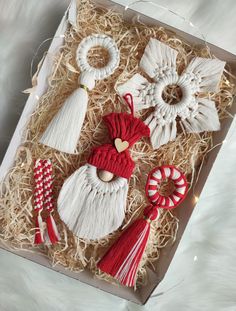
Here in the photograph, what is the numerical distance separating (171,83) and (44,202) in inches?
15.1

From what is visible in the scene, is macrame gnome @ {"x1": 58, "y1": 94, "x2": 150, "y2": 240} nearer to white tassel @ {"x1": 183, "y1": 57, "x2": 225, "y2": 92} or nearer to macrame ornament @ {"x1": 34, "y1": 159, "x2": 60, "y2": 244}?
macrame ornament @ {"x1": 34, "y1": 159, "x2": 60, "y2": 244}

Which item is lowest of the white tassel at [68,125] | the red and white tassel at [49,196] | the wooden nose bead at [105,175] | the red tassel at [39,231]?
the red tassel at [39,231]

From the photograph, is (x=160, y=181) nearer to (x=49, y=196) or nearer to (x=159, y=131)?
(x=159, y=131)

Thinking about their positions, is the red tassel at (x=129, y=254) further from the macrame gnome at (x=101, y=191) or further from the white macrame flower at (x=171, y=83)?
the white macrame flower at (x=171, y=83)

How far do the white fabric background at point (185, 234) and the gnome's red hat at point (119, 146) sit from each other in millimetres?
249

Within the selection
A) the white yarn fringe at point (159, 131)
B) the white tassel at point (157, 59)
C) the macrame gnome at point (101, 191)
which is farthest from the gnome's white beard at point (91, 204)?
the white tassel at point (157, 59)

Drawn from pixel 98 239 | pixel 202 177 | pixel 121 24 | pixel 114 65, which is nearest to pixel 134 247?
pixel 98 239

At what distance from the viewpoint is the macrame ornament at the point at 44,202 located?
0.98 metres

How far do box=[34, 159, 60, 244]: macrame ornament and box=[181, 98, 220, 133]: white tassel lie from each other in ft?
1.05

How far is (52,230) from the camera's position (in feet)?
3.19

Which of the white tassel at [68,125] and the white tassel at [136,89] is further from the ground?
the white tassel at [136,89]

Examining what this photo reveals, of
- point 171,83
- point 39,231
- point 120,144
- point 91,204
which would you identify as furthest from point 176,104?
point 39,231

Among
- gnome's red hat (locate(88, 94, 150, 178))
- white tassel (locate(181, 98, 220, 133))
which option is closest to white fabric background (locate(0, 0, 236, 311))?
white tassel (locate(181, 98, 220, 133))

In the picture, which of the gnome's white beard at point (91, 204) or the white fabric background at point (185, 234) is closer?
the gnome's white beard at point (91, 204)
